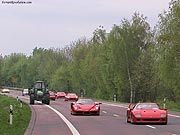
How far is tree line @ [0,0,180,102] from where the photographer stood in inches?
2437

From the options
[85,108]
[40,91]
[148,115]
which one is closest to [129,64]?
[40,91]

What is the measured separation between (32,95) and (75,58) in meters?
64.2

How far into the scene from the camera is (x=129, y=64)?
9131cm

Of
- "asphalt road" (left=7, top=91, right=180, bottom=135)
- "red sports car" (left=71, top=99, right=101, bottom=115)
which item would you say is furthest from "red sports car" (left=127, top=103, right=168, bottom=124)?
"red sports car" (left=71, top=99, right=101, bottom=115)

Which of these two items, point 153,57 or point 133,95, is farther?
point 133,95

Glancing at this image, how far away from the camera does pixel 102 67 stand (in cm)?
10212

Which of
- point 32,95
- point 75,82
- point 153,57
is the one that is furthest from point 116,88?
point 32,95

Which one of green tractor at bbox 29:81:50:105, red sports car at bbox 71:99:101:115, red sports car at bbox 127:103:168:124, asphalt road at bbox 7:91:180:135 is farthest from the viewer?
green tractor at bbox 29:81:50:105

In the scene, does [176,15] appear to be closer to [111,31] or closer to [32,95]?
[32,95]

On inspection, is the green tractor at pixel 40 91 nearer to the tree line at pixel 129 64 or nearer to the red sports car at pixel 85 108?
the tree line at pixel 129 64

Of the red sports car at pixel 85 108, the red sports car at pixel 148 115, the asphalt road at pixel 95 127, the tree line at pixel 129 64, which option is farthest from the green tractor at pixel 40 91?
the red sports car at pixel 148 115

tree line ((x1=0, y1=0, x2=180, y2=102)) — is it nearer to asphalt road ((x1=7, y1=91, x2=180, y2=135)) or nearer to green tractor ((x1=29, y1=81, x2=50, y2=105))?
green tractor ((x1=29, y1=81, x2=50, y2=105))

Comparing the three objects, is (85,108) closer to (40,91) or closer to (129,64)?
(40,91)

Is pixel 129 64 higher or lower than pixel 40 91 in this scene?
higher
